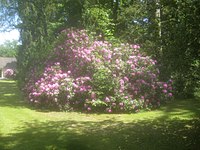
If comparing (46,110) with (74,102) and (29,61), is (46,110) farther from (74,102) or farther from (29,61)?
(29,61)

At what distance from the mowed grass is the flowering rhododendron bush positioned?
0.80 meters

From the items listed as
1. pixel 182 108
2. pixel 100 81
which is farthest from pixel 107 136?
pixel 182 108

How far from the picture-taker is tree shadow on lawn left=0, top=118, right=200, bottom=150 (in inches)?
334

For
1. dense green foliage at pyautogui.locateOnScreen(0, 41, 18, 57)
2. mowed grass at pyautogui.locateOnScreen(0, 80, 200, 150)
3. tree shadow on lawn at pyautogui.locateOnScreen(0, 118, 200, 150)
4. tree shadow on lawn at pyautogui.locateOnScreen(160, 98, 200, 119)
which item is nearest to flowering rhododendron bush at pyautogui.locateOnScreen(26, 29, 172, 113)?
tree shadow on lawn at pyautogui.locateOnScreen(160, 98, 200, 119)

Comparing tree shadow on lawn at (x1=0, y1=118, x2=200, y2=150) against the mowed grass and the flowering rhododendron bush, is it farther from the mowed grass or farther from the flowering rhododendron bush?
the flowering rhododendron bush

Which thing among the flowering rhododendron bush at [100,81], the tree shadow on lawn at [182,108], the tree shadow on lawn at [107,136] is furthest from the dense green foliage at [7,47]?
the tree shadow on lawn at [107,136]

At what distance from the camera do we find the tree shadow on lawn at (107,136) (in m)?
8.48

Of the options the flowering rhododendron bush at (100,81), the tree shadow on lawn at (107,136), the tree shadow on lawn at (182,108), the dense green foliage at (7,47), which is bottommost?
the tree shadow on lawn at (107,136)

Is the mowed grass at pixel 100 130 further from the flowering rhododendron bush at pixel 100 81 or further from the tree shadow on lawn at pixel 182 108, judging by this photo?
the flowering rhododendron bush at pixel 100 81

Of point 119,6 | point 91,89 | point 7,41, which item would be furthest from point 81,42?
point 7,41

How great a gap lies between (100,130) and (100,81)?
177 inches

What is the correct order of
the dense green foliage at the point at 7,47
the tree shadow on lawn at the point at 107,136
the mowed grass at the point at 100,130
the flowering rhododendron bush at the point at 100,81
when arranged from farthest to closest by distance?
the dense green foliage at the point at 7,47 < the flowering rhododendron bush at the point at 100,81 < the mowed grass at the point at 100,130 < the tree shadow on lawn at the point at 107,136

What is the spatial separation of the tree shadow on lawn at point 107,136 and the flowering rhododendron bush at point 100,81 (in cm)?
243

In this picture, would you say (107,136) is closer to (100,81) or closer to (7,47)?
(100,81)
